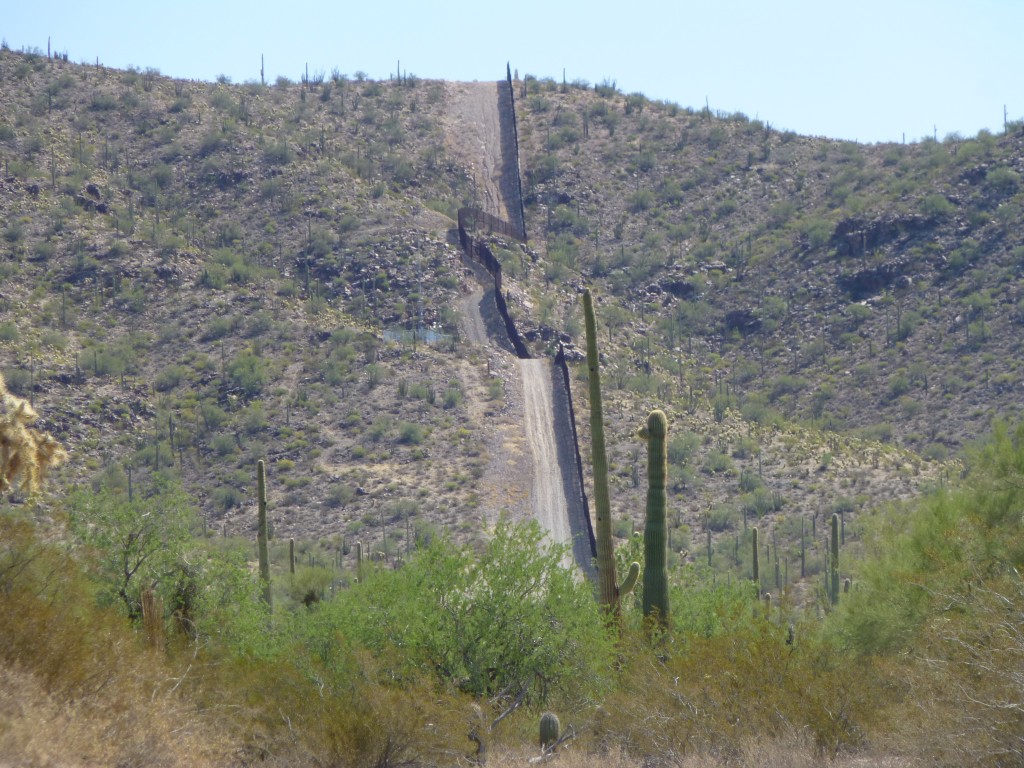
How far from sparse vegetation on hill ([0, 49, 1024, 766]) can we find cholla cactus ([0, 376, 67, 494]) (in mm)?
44

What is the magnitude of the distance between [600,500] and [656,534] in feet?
5.16

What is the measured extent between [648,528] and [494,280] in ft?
166

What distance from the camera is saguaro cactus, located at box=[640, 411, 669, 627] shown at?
19.5 meters

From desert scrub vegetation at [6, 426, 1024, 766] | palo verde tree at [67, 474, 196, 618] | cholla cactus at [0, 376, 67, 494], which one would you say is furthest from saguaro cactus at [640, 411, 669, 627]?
cholla cactus at [0, 376, 67, 494]

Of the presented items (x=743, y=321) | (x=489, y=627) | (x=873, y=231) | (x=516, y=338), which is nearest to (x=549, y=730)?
(x=489, y=627)

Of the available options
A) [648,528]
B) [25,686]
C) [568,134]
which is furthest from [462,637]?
[568,134]

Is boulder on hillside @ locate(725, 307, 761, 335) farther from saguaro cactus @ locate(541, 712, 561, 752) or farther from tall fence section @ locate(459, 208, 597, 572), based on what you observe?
saguaro cactus @ locate(541, 712, 561, 752)

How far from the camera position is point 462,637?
678 inches

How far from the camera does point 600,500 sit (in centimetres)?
2119

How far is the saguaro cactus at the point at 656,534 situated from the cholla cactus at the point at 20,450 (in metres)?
8.54

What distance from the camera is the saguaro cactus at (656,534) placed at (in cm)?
1953

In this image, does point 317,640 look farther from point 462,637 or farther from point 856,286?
point 856,286

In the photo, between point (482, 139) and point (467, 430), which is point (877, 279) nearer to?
point (467, 430)

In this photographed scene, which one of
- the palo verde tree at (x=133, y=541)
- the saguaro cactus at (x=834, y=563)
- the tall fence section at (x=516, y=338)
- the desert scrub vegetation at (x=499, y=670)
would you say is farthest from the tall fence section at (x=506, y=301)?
the desert scrub vegetation at (x=499, y=670)
